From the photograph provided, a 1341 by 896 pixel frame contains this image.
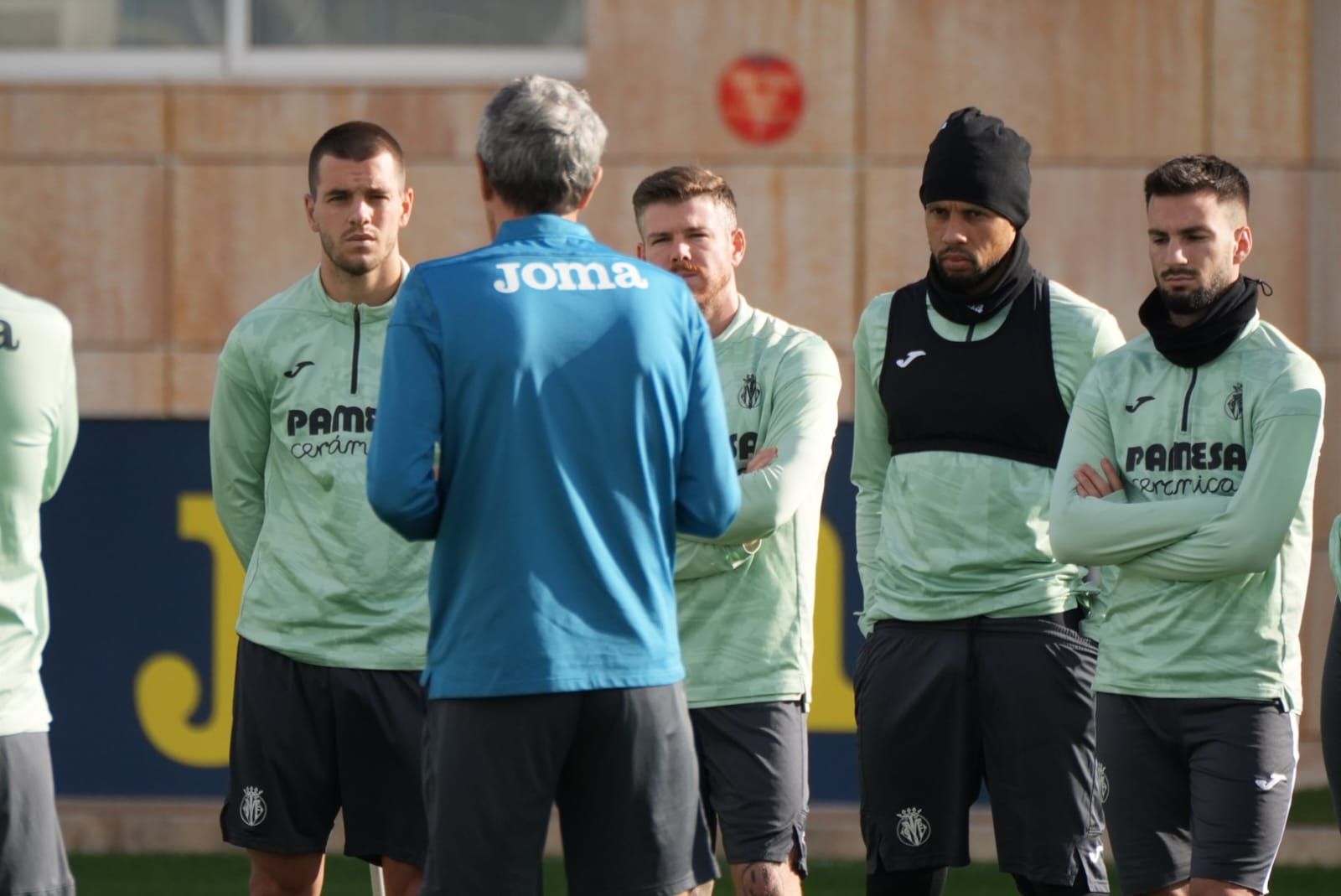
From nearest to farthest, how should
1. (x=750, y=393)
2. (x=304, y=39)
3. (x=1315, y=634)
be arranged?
(x=750, y=393), (x=1315, y=634), (x=304, y=39)

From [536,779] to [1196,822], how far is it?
1.99 m

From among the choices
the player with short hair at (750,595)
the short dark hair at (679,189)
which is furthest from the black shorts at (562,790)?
the short dark hair at (679,189)

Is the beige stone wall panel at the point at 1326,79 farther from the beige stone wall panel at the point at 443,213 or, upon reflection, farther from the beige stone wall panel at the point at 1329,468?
the beige stone wall panel at the point at 443,213

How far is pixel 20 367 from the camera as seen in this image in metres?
4.42

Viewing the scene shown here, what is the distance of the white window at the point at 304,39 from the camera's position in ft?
32.9

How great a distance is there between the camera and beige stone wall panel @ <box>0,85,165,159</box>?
9891 millimetres

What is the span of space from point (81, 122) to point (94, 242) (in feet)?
1.87

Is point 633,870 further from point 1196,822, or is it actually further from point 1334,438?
point 1334,438

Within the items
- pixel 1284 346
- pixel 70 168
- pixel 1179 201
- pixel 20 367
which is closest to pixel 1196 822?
pixel 1284 346

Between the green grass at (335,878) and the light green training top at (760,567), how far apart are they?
3.18 metres

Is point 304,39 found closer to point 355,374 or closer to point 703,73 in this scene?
point 703,73

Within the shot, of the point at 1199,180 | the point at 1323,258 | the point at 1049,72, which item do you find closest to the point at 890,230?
the point at 1049,72

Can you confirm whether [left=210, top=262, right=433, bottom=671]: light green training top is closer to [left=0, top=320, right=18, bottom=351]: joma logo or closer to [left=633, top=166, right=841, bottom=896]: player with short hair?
[left=633, top=166, right=841, bottom=896]: player with short hair

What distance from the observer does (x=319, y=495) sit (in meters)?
5.48
